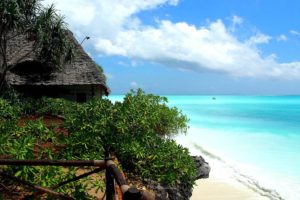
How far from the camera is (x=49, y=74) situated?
20.0 m

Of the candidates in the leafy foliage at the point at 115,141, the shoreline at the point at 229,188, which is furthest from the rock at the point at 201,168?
the leafy foliage at the point at 115,141

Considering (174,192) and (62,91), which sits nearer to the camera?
(174,192)

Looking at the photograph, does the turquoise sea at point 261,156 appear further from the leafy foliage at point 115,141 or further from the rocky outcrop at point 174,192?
the leafy foliage at point 115,141

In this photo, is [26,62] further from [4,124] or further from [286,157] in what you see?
[286,157]

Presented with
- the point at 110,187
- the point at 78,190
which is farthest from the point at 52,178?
the point at 110,187

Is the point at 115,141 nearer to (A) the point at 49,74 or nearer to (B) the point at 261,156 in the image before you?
(A) the point at 49,74

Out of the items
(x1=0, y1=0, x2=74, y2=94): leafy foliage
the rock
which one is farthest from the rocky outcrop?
(x1=0, y1=0, x2=74, y2=94): leafy foliage

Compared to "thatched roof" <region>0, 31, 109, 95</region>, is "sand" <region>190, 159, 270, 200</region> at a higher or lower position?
lower

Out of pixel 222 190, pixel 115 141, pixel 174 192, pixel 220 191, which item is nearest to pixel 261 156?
pixel 222 190

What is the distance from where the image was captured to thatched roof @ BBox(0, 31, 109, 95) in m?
19.4

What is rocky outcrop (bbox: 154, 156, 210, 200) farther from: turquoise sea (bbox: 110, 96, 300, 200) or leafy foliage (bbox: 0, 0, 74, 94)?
leafy foliage (bbox: 0, 0, 74, 94)

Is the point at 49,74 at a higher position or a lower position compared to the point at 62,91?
higher

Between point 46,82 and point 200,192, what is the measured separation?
10839 mm

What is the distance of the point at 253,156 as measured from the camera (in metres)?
19.5
